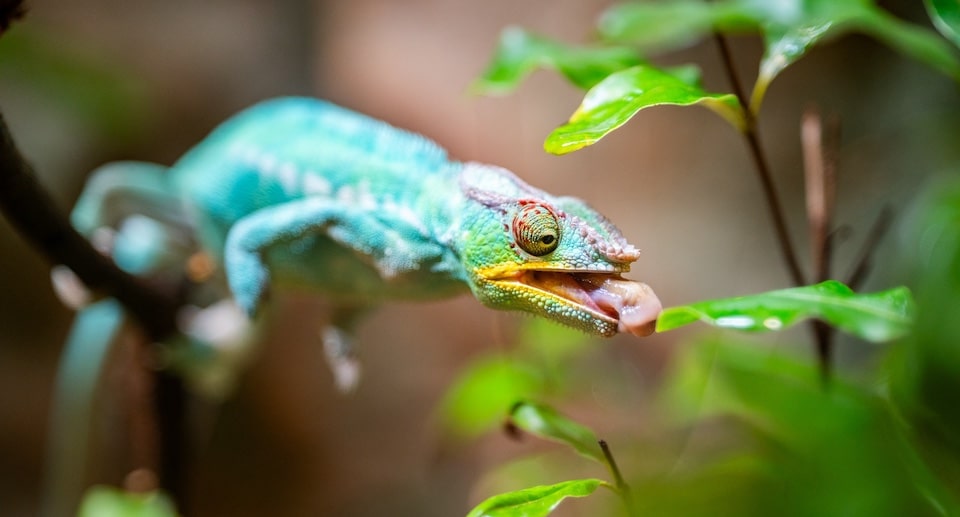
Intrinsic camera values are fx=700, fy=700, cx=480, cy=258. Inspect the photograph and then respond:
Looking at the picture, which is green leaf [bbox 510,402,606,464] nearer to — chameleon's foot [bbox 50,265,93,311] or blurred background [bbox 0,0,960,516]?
blurred background [bbox 0,0,960,516]

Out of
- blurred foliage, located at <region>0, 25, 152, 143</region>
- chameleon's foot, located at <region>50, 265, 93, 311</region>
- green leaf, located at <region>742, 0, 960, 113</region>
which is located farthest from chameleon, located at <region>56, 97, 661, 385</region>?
blurred foliage, located at <region>0, 25, 152, 143</region>

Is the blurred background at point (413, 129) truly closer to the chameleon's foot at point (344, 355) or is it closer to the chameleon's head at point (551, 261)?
the chameleon's foot at point (344, 355)

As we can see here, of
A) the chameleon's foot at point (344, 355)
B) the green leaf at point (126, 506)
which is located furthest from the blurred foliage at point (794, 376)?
the green leaf at point (126, 506)

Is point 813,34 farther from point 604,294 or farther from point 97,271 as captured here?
point 97,271

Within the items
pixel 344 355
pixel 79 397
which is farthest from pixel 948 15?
pixel 79 397

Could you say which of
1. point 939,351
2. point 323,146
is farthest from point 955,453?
point 323,146

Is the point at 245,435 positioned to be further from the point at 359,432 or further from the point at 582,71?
the point at 582,71
